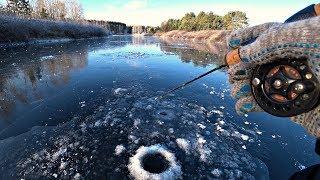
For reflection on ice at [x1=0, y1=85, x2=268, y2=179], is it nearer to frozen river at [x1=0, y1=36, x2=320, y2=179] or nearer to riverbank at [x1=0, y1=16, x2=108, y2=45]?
frozen river at [x1=0, y1=36, x2=320, y2=179]

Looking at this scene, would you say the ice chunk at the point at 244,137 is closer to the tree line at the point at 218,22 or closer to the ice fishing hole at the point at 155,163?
the ice fishing hole at the point at 155,163

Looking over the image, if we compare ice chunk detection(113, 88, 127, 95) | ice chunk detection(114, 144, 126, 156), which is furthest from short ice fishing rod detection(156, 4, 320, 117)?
ice chunk detection(113, 88, 127, 95)

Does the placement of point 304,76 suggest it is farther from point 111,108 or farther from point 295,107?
point 111,108

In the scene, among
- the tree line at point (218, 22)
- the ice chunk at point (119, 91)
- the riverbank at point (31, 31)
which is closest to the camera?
the ice chunk at point (119, 91)

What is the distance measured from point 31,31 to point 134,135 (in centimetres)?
3162

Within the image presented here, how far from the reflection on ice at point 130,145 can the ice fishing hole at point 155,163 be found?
0.37ft

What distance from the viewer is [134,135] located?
186 inches

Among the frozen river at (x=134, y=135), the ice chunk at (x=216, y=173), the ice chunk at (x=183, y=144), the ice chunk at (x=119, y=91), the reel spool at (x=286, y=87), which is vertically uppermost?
the reel spool at (x=286, y=87)

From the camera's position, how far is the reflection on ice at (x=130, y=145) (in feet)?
12.2

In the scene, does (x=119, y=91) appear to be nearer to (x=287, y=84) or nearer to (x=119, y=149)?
(x=119, y=149)

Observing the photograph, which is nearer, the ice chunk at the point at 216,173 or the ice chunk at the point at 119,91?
the ice chunk at the point at 216,173

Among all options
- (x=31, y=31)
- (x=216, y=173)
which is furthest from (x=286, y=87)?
(x=31, y=31)

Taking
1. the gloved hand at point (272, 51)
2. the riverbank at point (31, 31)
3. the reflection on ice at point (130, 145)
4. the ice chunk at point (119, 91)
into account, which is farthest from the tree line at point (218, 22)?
the gloved hand at point (272, 51)

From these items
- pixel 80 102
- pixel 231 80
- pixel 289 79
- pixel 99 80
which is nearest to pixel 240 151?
pixel 231 80
